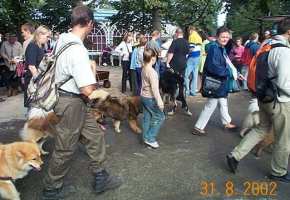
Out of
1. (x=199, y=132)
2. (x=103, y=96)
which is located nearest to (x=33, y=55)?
(x=103, y=96)

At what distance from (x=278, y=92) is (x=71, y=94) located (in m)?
2.55

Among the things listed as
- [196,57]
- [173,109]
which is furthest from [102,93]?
[196,57]

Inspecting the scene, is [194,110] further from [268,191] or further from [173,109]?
[268,191]

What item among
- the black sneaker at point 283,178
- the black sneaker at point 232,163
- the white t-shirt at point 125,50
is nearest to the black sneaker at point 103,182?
the black sneaker at point 232,163

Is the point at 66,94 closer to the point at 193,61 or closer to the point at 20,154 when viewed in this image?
the point at 20,154

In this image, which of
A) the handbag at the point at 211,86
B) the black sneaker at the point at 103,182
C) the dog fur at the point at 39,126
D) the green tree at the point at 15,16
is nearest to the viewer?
the black sneaker at the point at 103,182

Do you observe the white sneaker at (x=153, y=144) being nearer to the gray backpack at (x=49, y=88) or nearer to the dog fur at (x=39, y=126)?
the dog fur at (x=39, y=126)

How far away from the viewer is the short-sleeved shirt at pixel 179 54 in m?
10.2

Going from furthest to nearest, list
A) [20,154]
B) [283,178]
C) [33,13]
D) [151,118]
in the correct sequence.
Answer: [33,13] → [151,118] → [283,178] → [20,154]

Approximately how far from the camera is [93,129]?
5.01 metres

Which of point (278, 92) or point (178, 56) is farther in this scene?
point (178, 56)

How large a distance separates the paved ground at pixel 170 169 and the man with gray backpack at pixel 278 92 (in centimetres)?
34

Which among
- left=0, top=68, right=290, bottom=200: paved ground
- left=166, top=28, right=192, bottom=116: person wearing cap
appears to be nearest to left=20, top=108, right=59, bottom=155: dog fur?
left=0, top=68, right=290, bottom=200: paved ground

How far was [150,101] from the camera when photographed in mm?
6840
